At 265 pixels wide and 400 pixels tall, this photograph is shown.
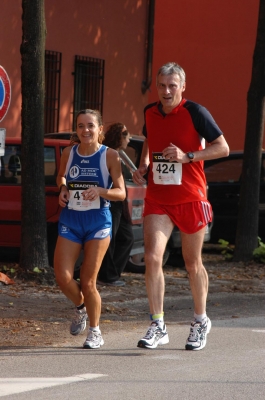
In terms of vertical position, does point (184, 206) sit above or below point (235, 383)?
above

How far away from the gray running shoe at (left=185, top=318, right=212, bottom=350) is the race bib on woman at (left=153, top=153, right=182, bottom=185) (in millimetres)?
1133

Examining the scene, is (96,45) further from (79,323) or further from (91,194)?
(91,194)

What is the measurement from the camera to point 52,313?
9.05m

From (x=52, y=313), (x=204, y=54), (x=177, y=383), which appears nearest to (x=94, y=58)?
(x=204, y=54)

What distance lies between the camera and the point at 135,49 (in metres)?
19.6

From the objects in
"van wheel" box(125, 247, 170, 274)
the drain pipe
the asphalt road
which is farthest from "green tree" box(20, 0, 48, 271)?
the drain pipe

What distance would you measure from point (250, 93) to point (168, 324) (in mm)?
5850

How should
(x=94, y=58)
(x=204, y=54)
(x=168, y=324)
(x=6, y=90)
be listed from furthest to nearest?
(x=204, y=54)
(x=94, y=58)
(x=6, y=90)
(x=168, y=324)

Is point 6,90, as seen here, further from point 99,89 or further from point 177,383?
point 99,89

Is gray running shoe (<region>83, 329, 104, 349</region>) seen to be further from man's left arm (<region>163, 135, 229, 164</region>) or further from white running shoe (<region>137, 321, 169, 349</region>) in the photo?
man's left arm (<region>163, 135, 229, 164</region>)

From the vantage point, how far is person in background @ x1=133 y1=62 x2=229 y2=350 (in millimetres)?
7043

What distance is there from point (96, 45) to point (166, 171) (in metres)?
11.9

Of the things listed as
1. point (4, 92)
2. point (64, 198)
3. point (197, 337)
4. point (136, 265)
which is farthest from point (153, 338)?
point (136, 265)

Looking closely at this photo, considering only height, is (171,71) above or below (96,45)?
below
